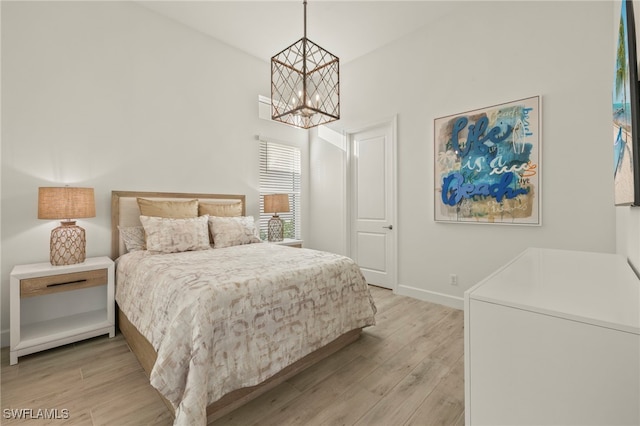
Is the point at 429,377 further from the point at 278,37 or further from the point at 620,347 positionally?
the point at 278,37

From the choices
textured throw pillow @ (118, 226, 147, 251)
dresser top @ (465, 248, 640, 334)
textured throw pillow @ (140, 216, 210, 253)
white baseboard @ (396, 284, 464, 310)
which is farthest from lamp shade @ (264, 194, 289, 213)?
dresser top @ (465, 248, 640, 334)

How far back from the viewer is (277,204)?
382 cm

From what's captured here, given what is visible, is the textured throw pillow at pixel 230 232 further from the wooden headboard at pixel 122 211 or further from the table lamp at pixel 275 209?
the wooden headboard at pixel 122 211

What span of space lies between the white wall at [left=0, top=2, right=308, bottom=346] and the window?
322mm

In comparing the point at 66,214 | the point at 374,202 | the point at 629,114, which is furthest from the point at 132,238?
the point at 629,114

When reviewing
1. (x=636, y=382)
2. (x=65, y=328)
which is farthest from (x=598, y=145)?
(x=65, y=328)

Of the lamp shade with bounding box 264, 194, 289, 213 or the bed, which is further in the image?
the lamp shade with bounding box 264, 194, 289, 213

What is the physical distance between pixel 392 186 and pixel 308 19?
7.22 feet

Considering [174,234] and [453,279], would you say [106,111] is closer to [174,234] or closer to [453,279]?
[174,234]

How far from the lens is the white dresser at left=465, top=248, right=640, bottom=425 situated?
684mm

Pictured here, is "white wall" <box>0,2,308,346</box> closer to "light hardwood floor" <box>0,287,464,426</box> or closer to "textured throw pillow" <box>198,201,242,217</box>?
"textured throw pillow" <box>198,201,242,217</box>

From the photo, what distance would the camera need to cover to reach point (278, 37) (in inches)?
140

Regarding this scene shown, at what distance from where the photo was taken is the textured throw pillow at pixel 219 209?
3.27 m

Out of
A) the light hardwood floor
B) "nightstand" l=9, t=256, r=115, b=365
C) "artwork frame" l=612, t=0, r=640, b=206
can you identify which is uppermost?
"artwork frame" l=612, t=0, r=640, b=206
